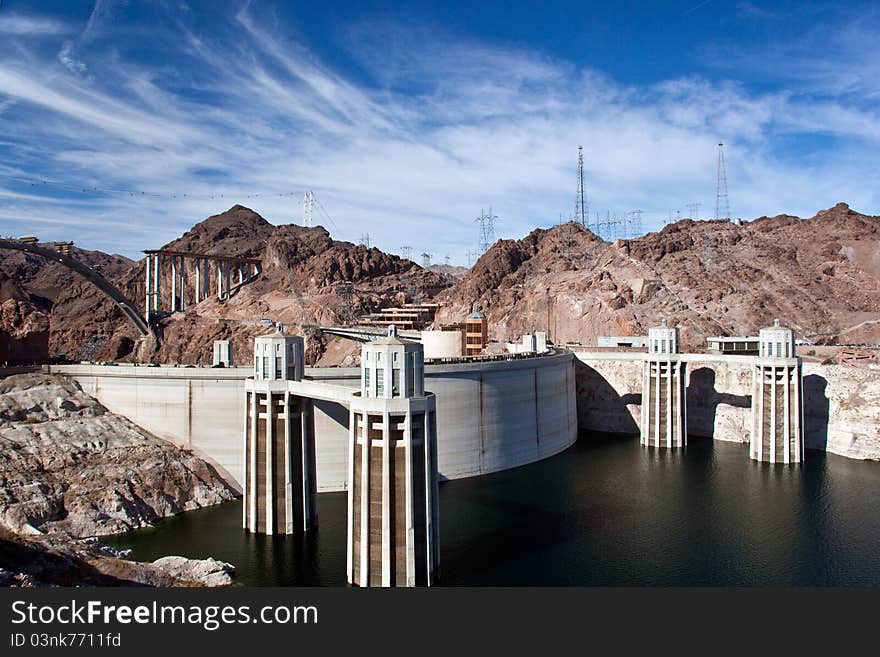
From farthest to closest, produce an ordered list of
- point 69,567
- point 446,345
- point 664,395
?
point 664,395
point 446,345
point 69,567

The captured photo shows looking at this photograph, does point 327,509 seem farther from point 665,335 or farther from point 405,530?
point 665,335

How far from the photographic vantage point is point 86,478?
4166 centimetres

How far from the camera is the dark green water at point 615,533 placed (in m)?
35.0

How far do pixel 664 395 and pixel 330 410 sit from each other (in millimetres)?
41170

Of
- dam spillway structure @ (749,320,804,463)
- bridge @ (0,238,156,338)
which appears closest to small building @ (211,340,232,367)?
dam spillway structure @ (749,320,804,463)

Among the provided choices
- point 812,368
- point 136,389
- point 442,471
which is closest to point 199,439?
point 136,389

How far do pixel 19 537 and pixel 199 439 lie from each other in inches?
800

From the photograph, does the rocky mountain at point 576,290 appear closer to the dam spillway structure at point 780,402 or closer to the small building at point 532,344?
the small building at point 532,344

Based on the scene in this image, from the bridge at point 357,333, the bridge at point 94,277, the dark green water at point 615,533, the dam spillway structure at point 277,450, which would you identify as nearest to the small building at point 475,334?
the bridge at point 357,333

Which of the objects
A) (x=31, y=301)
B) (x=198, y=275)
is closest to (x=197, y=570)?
(x=31, y=301)

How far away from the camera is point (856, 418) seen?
210ft

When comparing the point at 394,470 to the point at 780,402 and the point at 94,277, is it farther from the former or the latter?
the point at 94,277

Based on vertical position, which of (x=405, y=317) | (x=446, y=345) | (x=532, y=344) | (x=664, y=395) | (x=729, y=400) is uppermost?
(x=405, y=317)

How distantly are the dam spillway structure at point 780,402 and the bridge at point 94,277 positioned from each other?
301ft
